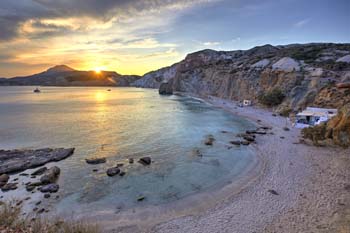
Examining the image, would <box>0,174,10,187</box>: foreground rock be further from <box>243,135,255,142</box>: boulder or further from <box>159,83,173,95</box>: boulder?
<box>159,83,173,95</box>: boulder

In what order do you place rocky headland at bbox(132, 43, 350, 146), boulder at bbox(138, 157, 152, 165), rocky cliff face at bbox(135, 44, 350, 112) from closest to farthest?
boulder at bbox(138, 157, 152, 165), rocky headland at bbox(132, 43, 350, 146), rocky cliff face at bbox(135, 44, 350, 112)

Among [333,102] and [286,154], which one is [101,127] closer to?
[286,154]

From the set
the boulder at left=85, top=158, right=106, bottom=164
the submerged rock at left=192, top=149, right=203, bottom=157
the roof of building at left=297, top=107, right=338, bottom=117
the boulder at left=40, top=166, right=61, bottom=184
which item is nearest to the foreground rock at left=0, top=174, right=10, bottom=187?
the boulder at left=40, top=166, right=61, bottom=184

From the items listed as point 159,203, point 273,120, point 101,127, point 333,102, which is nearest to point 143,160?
point 159,203

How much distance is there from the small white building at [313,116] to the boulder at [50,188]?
84.1 ft

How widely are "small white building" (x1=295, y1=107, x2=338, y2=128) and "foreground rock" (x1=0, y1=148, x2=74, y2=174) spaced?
25.9 meters

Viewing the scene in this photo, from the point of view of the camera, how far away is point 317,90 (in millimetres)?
33719

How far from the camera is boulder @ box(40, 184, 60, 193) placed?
13.2 meters

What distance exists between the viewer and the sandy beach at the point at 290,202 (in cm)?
948

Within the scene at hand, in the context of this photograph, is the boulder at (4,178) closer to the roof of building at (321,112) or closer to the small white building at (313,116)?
the small white building at (313,116)

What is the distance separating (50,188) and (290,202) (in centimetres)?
1362

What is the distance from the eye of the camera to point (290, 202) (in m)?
11.3

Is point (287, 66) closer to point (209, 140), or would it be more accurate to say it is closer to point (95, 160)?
point (209, 140)

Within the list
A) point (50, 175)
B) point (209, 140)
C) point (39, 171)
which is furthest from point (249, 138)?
point (39, 171)
